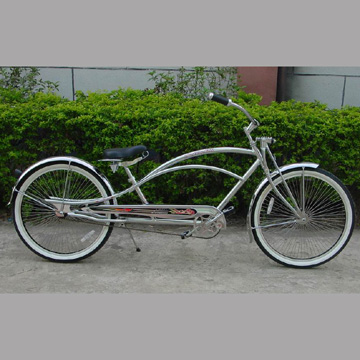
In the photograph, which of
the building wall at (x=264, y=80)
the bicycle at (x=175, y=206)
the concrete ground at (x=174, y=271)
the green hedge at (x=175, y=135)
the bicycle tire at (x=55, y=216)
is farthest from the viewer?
the building wall at (x=264, y=80)

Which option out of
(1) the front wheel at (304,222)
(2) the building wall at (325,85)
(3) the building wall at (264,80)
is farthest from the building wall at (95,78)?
(1) the front wheel at (304,222)

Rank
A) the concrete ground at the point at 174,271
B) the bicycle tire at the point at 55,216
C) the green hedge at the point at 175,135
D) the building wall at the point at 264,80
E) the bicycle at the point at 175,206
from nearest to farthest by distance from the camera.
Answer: the concrete ground at the point at 174,271, the bicycle at the point at 175,206, the bicycle tire at the point at 55,216, the green hedge at the point at 175,135, the building wall at the point at 264,80

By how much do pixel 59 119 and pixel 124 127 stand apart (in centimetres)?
70

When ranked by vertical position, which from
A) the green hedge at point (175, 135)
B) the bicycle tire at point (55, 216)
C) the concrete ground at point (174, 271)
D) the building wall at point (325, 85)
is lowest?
the concrete ground at point (174, 271)

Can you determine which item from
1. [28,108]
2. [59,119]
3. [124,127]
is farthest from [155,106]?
[28,108]

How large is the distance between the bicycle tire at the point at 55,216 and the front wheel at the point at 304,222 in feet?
4.89

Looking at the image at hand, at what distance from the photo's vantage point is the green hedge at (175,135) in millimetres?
4629

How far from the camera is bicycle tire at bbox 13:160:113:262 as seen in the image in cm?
413

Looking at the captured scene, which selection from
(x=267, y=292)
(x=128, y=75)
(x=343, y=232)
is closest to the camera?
(x=267, y=292)

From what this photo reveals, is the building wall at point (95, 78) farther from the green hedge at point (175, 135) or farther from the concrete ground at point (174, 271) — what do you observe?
the concrete ground at point (174, 271)

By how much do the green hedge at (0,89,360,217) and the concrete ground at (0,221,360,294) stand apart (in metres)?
0.63

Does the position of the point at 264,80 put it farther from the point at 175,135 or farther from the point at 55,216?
the point at 55,216

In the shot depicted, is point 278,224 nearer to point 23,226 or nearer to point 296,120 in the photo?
point 296,120

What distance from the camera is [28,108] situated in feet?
15.8
